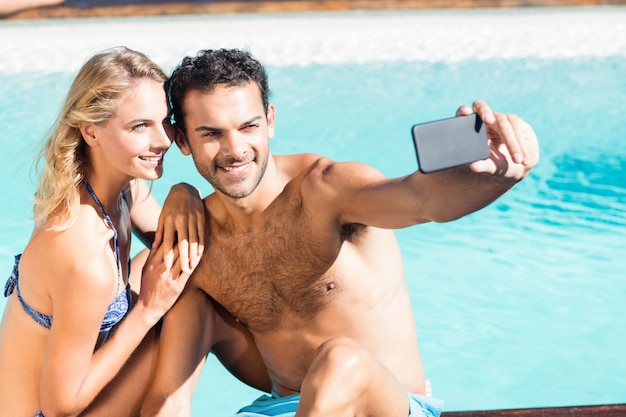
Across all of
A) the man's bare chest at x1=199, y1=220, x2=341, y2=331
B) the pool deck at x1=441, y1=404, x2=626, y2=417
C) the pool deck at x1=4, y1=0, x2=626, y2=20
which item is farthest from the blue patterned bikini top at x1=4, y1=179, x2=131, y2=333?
the pool deck at x1=4, y1=0, x2=626, y2=20

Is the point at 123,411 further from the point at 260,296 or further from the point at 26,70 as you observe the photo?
the point at 26,70

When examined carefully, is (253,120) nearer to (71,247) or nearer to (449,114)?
(71,247)

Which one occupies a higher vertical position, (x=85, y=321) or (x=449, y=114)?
(x=85, y=321)

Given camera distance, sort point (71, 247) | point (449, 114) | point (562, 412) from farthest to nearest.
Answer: point (449, 114)
point (562, 412)
point (71, 247)

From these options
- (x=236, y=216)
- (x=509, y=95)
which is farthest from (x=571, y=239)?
(x=236, y=216)

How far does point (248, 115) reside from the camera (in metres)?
2.58

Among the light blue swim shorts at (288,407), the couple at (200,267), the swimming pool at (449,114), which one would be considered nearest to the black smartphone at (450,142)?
the couple at (200,267)

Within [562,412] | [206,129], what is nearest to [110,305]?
[206,129]

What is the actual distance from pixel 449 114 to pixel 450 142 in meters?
5.30

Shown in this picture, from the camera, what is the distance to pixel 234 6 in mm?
9500

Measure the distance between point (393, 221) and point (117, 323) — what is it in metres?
1.07

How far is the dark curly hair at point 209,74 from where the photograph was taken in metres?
2.58

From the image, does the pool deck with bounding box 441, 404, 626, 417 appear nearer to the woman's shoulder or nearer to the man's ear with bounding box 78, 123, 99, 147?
the woman's shoulder

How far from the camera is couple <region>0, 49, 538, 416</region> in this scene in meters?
2.52
